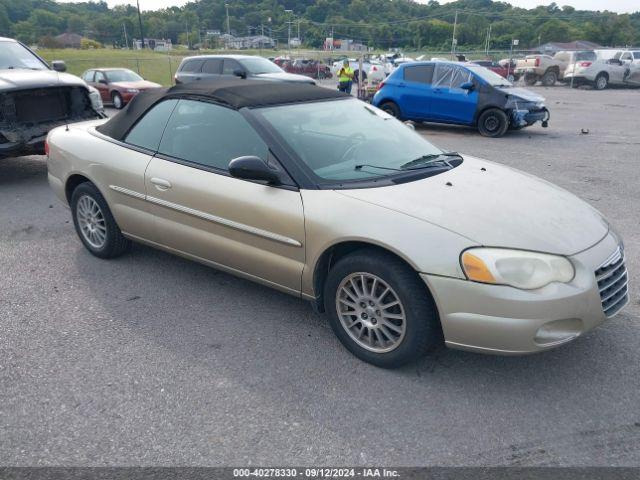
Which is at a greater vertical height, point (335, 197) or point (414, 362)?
point (335, 197)

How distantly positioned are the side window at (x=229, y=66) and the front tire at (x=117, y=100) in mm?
4647

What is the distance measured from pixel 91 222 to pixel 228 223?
183 cm

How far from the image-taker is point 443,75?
1261cm

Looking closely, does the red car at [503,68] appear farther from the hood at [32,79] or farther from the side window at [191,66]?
the hood at [32,79]

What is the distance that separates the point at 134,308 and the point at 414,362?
2.06 metres

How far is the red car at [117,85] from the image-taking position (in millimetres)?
17916

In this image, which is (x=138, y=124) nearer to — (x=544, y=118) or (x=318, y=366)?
(x=318, y=366)

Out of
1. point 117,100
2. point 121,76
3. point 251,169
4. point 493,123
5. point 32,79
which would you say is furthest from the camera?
point 121,76

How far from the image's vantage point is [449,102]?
1251 cm

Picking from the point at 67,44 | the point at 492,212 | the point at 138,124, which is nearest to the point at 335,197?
the point at 492,212

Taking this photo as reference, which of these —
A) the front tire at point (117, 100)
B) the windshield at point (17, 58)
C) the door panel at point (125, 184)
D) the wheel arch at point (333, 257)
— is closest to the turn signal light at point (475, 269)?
the wheel arch at point (333, 257)

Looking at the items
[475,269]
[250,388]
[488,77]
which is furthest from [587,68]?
[250,388]

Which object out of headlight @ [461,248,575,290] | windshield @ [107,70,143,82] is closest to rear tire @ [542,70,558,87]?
windshield @ [107,70,143,82]

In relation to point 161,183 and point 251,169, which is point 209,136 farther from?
point 251,169
